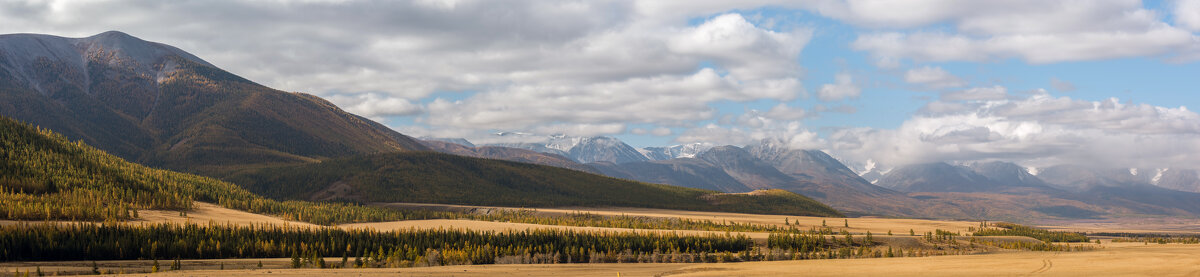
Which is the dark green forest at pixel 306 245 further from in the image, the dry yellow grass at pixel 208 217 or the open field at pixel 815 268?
the dry yellow grass at pixel 208 217

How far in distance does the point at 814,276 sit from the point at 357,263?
25623mm

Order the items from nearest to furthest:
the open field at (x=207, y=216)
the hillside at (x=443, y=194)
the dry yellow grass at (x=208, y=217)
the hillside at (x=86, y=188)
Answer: the hillside at (x=86, y=188) → the open field at (x=207, y=216) → the dry yellow grass at (x=208, y=217) → the hillside at (x=443, y=194)

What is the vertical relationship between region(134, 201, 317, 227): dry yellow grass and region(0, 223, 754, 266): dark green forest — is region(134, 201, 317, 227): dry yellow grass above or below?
above

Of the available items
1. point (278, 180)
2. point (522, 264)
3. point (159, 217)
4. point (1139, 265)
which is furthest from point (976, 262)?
point (278, 180)

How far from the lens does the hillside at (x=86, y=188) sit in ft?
224

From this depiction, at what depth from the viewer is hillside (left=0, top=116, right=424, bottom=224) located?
68.2 metres

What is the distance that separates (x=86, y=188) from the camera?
81.1 meters

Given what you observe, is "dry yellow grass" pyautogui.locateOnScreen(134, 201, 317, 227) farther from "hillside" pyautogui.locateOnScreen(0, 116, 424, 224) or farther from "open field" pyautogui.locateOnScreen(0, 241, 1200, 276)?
"open field" pyautogui.locateOnScreen(0, 241, 1200, 276)

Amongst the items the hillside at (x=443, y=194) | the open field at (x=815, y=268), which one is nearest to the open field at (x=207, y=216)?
the open field at (x=815, y=268)

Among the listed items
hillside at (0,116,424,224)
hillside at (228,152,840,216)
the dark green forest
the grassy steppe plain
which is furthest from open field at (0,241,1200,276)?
hillside at (228,152,840,216)

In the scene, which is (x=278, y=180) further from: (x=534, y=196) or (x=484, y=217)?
(x=484, y=217)

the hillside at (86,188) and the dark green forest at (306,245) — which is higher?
the hillside at (86,188)

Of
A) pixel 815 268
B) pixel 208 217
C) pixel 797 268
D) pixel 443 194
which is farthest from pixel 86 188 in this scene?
pixel 443 194

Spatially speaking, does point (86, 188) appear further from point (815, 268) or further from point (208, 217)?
point (815, 268)
